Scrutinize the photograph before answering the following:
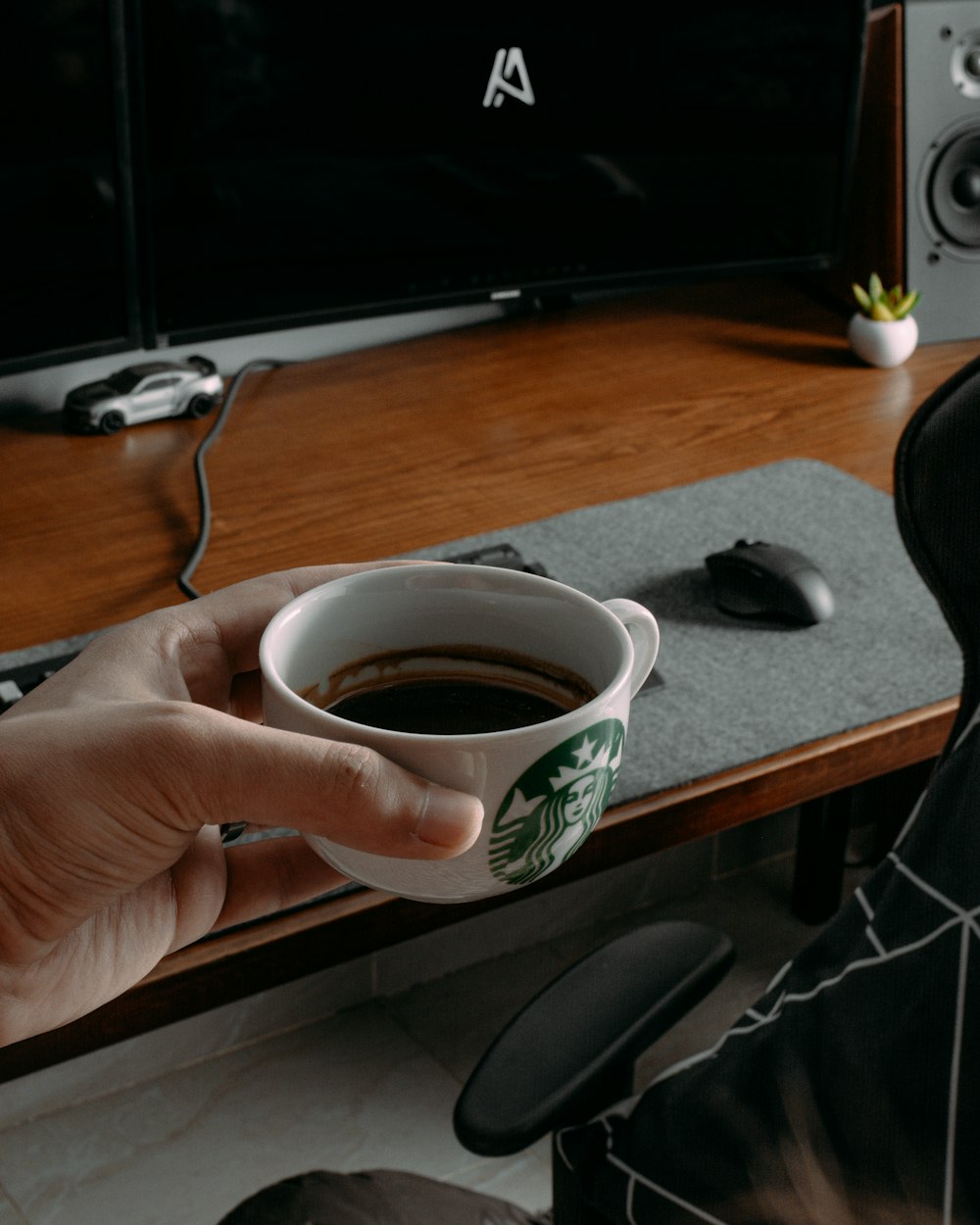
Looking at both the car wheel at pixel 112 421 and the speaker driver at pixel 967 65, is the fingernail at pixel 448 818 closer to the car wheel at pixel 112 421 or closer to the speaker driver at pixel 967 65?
the car wheel at pixel 112 421

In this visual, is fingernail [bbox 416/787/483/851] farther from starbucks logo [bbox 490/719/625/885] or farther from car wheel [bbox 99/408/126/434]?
car wheel [bbox 99/408/126/434]

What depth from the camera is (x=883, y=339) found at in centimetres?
135

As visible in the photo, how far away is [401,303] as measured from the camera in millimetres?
1269

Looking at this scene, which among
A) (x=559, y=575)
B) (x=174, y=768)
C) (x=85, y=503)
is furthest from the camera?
(x=85, y=503)

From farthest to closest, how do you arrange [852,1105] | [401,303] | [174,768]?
1. [401,303]
2. [852,1105]
3. [174,768]

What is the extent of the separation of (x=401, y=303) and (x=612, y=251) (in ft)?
0.80

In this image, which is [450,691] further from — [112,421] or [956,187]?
[956,187]

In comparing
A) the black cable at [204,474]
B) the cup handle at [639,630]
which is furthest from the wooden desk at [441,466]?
the cup handle at [639,630]

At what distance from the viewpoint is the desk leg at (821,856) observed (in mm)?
1480

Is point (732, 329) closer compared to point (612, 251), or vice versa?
point (612, 251)

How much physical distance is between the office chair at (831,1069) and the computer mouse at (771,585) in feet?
0.71

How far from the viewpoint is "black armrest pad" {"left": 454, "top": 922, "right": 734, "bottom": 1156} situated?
24.9 inches

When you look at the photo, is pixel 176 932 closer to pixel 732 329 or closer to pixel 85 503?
pixel 85 503

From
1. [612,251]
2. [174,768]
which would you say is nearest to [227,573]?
[174,768]
